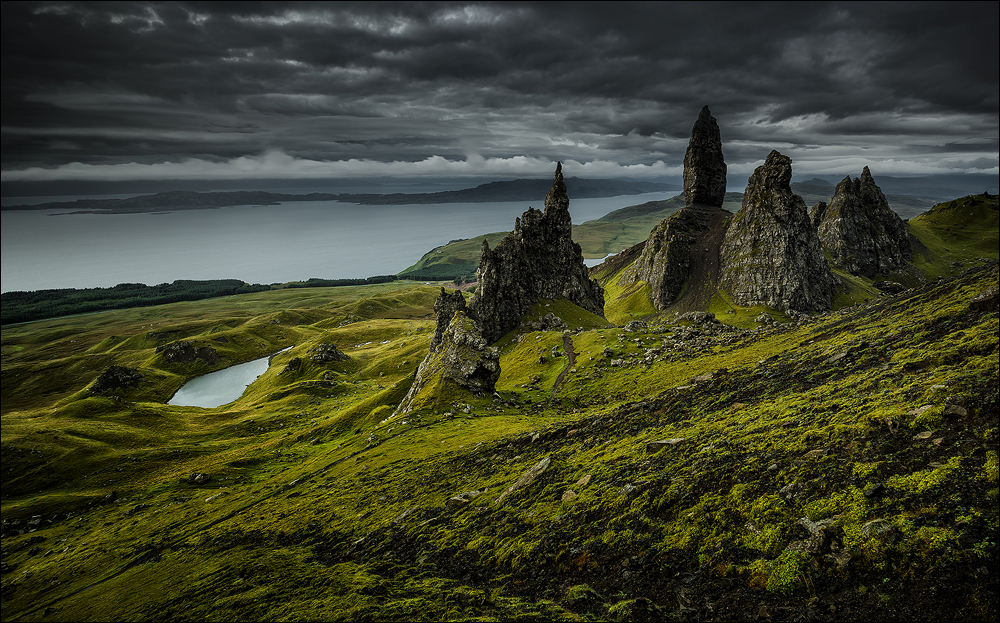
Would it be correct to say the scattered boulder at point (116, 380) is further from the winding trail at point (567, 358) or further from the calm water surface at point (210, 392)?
the winding trail at point (567, 358)

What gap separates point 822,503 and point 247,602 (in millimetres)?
32567

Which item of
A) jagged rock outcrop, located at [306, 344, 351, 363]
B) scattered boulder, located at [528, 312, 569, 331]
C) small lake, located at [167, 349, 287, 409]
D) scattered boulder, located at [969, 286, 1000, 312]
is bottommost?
small lake, located at [167, 349, 287, 409]

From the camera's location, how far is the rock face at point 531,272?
434ft

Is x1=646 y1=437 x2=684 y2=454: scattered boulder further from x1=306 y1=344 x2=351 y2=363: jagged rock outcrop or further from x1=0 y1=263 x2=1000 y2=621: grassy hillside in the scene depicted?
x1=306 y1=344 x2=351 y2=363: jagged rock outcrop

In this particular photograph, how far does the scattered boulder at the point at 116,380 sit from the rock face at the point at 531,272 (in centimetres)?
14426

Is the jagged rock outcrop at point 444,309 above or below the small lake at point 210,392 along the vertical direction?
above

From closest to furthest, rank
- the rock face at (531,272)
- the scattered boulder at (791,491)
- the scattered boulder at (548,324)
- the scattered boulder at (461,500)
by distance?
the scattered boulder at (791,491)
the scattered boulder at (461,500)
the scattered boulder at (548,324)
the rock face at (531,272)

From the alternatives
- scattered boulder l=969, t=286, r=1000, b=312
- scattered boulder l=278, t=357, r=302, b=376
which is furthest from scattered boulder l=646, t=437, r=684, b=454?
scattered boulder l=278, t=357, r=302, b=376

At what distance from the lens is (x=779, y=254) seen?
525ft

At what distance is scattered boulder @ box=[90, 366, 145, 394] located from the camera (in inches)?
5832

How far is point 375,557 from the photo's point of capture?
27531mm

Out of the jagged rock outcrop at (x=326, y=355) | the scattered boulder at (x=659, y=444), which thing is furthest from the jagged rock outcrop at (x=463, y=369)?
the jagged rock outcrop at (x=326, y=355)

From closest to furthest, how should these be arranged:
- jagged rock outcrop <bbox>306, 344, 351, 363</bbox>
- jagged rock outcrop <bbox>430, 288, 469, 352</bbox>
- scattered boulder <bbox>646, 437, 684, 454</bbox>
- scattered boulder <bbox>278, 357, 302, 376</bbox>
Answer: scattered boulder <bbox>646, 437, 684, 454</bbox> < jagged rock outcrop <bbox>430, 288, 469, 352</bbox> < scattered boulder <bbox>278, 357, 302, 376</bbox> < jagged rock outcrop <bbox>306, 344, 351, 363</bbox>

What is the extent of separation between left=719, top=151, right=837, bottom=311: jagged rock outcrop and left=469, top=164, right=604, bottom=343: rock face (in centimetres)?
6358
